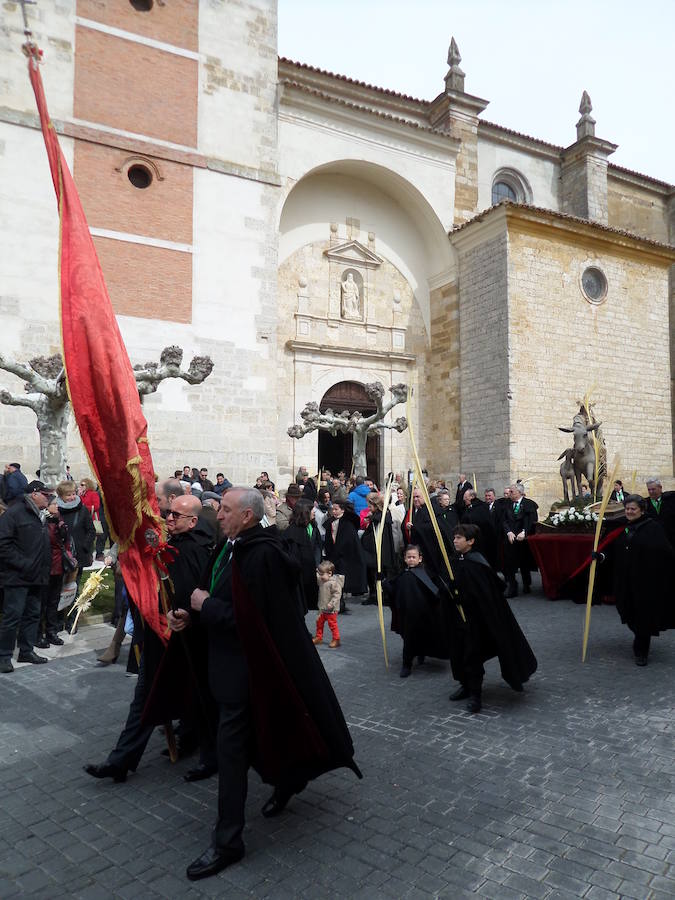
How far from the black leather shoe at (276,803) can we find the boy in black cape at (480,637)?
6.88ft

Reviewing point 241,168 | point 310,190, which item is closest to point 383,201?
point 310,190

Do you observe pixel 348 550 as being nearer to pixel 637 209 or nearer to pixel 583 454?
pixel 583 454

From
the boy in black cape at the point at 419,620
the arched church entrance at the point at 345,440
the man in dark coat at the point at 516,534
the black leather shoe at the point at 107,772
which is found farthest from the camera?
the arched church entrance at the point at 345,440

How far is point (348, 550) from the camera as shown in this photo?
389 inches

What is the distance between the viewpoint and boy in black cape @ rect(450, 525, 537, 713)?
522 centimetres

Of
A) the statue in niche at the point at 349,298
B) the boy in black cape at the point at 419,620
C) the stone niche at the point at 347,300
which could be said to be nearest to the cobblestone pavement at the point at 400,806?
the boy in black cape at the point at 419,620

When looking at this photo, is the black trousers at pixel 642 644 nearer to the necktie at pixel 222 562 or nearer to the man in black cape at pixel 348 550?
the man in black cape at pixel 348 550

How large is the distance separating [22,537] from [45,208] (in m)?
11.8

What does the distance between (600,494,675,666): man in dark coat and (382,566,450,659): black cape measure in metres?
1.98

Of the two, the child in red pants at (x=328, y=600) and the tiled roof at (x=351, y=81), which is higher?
the tiled roof at (x=351, y=81)

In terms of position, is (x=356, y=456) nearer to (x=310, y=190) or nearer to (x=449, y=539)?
(x=449, y=539)

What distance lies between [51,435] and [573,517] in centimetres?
792

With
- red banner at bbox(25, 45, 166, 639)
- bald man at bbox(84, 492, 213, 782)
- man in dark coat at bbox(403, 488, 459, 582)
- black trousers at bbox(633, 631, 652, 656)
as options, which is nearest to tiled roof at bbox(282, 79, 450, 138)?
man in dark coat at bbox(403, 488, 459, 582)

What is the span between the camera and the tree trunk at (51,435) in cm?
970
